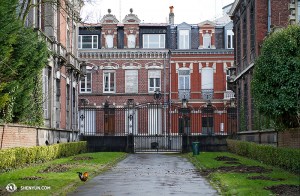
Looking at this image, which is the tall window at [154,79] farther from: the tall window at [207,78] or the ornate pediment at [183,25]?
the ornate pediment at [183,25]

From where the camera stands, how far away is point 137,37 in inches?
1507

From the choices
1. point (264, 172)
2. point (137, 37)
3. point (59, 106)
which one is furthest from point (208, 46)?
point (264, 172)

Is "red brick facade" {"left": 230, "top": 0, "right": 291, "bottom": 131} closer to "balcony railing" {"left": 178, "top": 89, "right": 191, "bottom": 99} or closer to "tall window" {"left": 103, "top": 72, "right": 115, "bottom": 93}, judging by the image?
"balcony railing" {"left": 178, "top": 89, "right": 191, "bottom": 99}

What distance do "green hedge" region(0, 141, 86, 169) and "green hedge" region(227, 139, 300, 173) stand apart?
9.06 metres

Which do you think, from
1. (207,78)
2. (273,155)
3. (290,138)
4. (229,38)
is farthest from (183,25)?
(290,138)

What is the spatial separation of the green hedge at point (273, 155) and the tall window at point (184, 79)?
1689 cm

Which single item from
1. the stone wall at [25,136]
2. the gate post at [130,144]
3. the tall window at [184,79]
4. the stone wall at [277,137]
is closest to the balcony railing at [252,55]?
the stone wall at [277,137]

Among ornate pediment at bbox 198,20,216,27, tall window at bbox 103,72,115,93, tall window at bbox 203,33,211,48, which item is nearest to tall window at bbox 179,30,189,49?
ornate pediment at bbox 198,20,216,27

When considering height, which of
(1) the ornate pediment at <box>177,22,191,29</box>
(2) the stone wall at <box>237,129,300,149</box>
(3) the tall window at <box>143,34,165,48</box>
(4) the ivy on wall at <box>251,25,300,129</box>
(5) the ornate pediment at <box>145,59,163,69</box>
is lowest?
(2) the stone wall at <box>237,129,300,149</box>

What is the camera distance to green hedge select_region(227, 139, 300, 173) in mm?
12648

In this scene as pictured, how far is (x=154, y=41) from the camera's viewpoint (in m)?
38.6

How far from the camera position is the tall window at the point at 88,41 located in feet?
127

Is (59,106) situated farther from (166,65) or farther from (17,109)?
(166,65)

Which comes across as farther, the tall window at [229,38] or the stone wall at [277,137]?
the tall window at [229,38]
